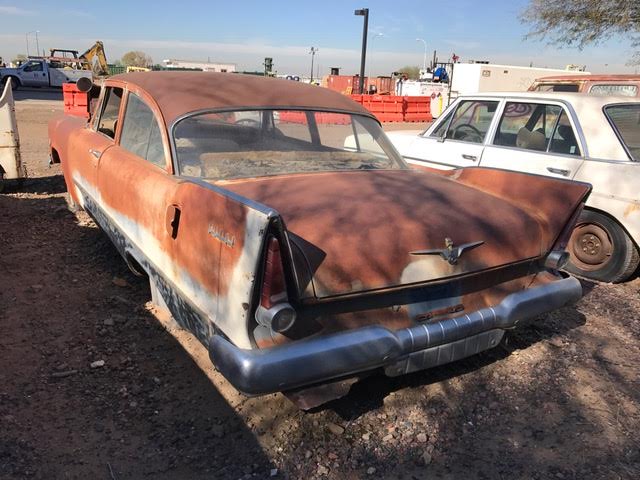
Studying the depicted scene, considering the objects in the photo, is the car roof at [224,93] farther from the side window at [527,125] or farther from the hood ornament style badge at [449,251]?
the side window at [527,125]

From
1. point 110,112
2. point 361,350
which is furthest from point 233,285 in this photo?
point 110,112

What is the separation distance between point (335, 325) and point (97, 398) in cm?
141

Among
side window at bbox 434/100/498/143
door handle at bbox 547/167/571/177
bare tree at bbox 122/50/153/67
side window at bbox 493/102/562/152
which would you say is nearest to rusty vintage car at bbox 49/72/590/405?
door handle at bbox 547/167/571/177

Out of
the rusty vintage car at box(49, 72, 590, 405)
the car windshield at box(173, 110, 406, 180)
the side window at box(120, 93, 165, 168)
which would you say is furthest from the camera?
the side window at box(120, 93, 165, 168)

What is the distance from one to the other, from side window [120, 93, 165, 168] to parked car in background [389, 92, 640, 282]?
3476 millimetres

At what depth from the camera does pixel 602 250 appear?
15.8 ft

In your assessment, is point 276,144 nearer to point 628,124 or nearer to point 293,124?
point 293,124

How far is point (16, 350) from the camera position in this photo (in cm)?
319

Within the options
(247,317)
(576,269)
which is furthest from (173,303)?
(576,269)

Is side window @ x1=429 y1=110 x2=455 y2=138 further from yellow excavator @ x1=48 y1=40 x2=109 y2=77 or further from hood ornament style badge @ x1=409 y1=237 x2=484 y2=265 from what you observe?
yellow excavator @ x1=48 y1=40 x2=109 y2=77

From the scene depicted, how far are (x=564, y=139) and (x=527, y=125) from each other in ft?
1.61

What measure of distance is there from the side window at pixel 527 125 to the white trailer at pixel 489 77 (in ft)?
54.7

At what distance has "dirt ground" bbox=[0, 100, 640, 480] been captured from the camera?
7.95ft

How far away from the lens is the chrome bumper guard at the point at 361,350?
216 cm
